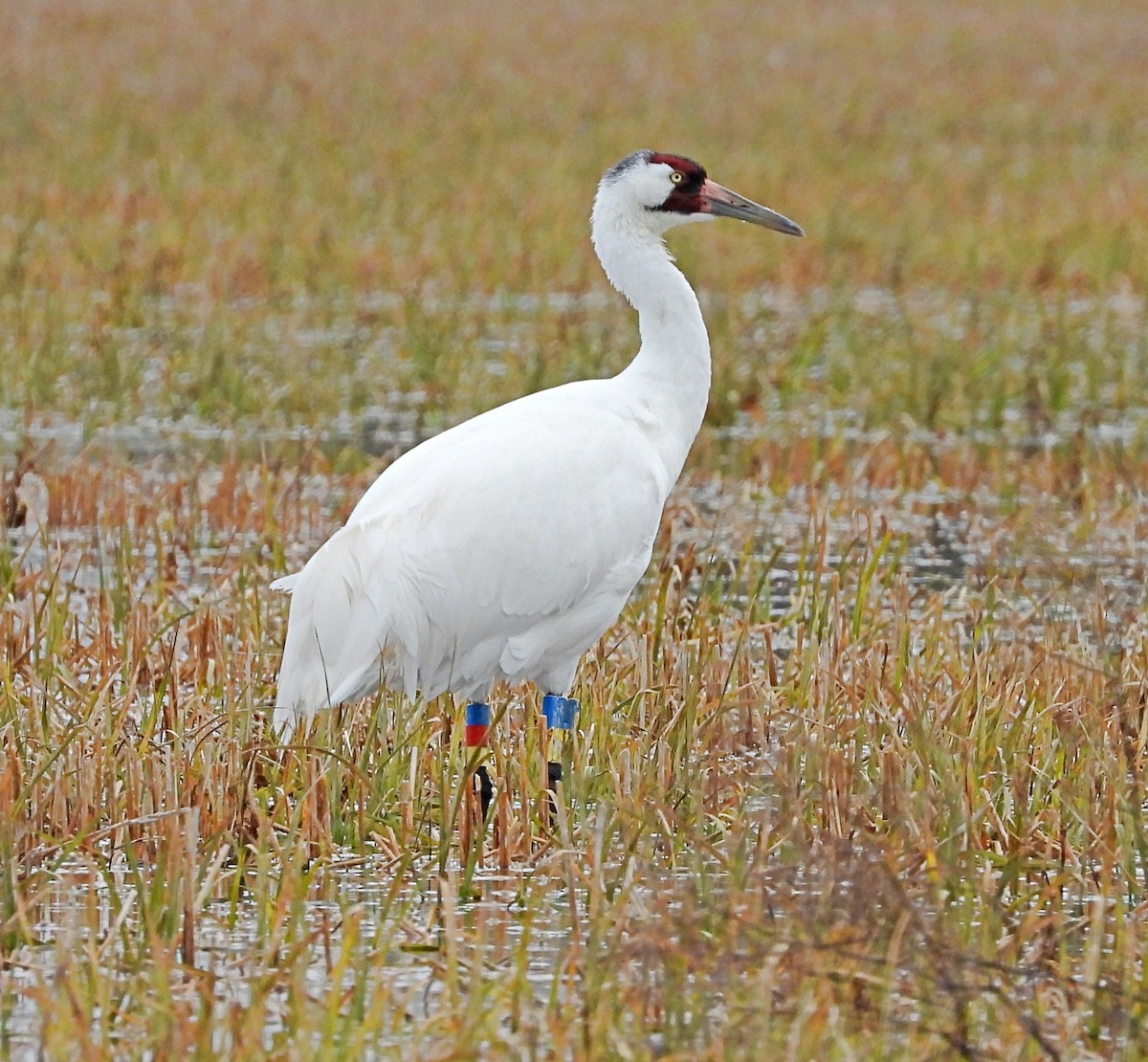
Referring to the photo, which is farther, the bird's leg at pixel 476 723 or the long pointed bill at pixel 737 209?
the long pointed bill at pixel 737 209

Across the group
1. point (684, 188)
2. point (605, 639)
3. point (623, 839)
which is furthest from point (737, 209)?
point (623, 839)

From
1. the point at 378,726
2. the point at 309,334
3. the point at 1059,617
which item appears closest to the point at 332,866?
the point at 378,726

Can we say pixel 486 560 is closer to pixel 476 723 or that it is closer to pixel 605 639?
pixel 476 723

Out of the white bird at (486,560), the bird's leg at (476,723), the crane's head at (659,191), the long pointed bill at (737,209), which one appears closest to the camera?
the white bird at (486,560)

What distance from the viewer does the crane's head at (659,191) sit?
217 inches

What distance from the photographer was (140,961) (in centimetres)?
342

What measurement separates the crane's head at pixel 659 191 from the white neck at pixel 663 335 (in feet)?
0.14

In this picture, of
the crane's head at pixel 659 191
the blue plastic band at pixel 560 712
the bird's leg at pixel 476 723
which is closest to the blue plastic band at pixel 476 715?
the bird's leg at pixel 476 723

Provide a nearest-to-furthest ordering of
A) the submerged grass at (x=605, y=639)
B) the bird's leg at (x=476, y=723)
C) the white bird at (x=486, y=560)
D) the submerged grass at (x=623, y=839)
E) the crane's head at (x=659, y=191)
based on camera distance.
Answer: the submerged grass at (x=623, y=839), the submerged grass at (x=605, y=639), the white bird at (x=486, y=560), the bird's leg at (x=476, y=723), the crane's head at (x=659, y=191)

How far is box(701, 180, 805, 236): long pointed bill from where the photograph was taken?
224 inches

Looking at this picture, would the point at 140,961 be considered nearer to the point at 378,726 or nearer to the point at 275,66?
the point at 378,726

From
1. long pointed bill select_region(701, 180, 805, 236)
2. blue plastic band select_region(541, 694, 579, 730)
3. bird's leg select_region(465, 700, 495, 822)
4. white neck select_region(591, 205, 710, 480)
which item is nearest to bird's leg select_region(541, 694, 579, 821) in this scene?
blue plastic band select_region(541, 694, 579, 730)

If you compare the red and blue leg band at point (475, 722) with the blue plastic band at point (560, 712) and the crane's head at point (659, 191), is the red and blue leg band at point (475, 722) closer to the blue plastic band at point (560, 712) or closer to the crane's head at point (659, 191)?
the blue plastic band at point (560, 712)

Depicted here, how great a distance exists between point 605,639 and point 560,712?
113cm
